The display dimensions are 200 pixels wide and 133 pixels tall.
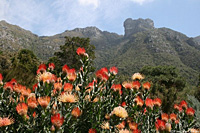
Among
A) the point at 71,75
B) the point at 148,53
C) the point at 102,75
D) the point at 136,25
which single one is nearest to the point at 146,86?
the point at 102,75

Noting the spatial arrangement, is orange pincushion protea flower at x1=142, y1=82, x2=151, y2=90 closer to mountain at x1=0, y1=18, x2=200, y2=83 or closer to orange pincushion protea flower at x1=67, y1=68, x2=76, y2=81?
orange pincushion protea flower at x1=67, y1=68, x2=76, y2=81

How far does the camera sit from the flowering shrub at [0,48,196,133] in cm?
107

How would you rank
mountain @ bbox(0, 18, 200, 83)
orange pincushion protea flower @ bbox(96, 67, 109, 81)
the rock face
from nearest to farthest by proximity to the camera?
orange pincushion protea flower @ bbox(96, 67, 109, 81) < mountain @ bbox(0, 18, 200, 83) < the rock face

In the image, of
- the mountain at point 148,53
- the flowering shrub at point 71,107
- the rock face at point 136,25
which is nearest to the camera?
the flowering shrub at point 71,107

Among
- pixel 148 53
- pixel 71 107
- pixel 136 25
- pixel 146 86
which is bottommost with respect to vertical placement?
pixel 71 107

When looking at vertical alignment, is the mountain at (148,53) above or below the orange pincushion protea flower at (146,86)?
above

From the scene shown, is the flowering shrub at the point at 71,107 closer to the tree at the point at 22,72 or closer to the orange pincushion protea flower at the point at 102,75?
the orange pincushion protea flower at the point at 102,75

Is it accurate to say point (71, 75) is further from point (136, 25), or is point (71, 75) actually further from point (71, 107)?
point (136, 25)

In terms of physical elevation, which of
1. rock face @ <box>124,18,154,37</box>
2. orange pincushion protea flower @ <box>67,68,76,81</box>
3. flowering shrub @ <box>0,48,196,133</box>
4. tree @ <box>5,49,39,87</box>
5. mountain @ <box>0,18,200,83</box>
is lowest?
flowering shrub @ <box>0,48,196,133</box>

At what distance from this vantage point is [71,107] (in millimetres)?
1229

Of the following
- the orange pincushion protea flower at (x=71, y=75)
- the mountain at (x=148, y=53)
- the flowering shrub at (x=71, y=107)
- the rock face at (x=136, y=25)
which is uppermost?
the rock face at (x=136, y=25)

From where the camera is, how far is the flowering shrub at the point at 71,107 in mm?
1067

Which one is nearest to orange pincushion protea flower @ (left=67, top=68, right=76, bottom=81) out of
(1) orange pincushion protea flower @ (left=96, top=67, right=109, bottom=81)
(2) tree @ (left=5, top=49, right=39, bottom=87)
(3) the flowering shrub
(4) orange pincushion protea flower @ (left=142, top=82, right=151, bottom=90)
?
(3) the flowering shrub

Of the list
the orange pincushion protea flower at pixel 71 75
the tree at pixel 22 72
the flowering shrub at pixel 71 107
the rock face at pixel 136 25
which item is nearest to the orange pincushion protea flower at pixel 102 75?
the flowering shrub at pixel 71 107
